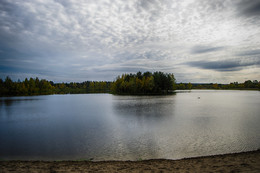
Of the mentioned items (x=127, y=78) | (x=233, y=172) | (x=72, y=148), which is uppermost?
(x=127, y=78)

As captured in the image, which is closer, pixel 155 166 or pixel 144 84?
pixel 155 166

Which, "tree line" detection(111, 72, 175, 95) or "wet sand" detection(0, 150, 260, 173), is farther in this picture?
"tree line" detection(111, 72, 175, 95)

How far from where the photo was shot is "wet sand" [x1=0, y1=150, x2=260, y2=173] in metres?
7.30

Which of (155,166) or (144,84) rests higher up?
(144,84)

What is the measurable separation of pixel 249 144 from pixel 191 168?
7.16m

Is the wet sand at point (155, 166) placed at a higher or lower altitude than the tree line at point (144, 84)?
lower

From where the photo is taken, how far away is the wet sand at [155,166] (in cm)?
730

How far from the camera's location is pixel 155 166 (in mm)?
7859

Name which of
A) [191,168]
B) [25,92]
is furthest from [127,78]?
[191,168]

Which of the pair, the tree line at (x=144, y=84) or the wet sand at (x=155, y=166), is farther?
the tree line at (x=144, y=84)

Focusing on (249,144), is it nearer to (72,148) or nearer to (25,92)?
(72,148)

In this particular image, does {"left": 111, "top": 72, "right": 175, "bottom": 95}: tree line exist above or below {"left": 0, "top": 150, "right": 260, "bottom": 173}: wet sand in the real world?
above

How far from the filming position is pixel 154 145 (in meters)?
11.8

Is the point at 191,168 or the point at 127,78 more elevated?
the point at 127,78
